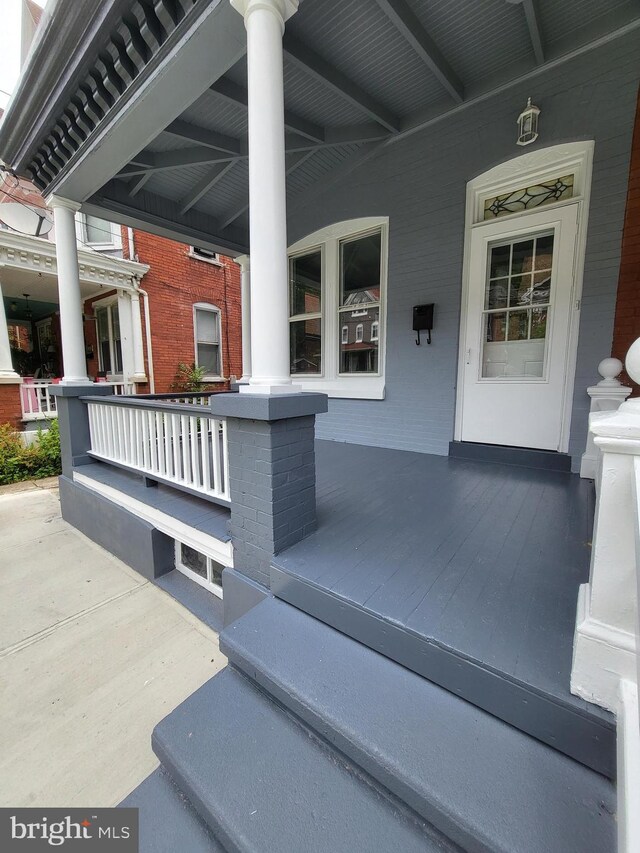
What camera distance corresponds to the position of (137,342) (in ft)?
24.4

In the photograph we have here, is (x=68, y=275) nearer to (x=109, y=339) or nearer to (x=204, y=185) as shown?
(x=204, y=185)

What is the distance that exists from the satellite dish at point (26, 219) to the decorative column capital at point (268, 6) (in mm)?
7159

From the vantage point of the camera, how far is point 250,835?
980mm

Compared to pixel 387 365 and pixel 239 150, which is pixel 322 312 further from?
pixel 239 150

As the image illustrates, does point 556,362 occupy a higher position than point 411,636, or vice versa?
point 556,362

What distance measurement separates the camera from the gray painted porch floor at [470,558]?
1.20 meters

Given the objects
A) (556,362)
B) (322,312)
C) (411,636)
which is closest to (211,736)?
(411,636)

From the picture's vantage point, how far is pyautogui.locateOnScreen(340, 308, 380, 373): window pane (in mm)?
4102

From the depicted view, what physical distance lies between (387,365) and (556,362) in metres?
1.56

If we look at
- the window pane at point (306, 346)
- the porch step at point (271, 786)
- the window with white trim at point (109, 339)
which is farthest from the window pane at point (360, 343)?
the window with white trim at point (109, 339)

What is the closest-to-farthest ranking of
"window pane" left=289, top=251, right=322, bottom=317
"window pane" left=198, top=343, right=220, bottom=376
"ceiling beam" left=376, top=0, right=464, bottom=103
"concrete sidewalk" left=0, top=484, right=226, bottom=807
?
"concrete sidewalk" left=0, top=484, right=226, bottom=807 → "ceiling beam" left=376, top=0, right=464, bottom=103 → "window pane" left=289, top=251, right=322, bottom=317 → "window pane" left=198, top=343, right=220, bottom=376

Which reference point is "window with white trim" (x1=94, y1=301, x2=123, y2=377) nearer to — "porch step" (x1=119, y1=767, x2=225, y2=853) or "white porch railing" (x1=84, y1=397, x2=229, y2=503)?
"white porch railing" (x1=84, y1=397, x2=229, y2=503)

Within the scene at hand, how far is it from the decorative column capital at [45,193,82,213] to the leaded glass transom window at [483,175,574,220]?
3.94 meters

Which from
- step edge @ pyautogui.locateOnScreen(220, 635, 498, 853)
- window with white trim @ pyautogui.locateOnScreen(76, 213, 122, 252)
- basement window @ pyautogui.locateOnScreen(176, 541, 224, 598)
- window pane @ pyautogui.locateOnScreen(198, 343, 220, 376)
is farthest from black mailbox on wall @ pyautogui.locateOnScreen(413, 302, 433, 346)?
window with white trim @ pyautogui.locateOnScreen(76, 213, 122, 252)
